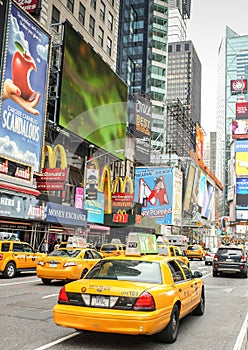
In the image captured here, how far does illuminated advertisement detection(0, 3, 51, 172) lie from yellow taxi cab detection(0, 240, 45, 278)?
9.03 m

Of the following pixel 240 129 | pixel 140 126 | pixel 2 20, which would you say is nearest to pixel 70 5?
pixel 2 20

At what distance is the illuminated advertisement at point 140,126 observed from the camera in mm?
60522

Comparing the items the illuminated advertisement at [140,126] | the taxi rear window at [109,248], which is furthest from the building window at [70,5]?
the taxi rear window at [109,248]

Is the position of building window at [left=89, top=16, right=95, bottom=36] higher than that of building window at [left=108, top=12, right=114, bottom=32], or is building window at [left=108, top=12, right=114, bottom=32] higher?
building window at [left=108, top=12, right=114, bottom=32]

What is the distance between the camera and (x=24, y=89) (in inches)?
1160

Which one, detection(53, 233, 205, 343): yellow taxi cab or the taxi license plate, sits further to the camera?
the taxi license plate

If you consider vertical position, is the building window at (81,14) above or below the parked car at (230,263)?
above

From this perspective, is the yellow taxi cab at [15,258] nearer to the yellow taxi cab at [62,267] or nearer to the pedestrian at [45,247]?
the yellow taxi cab at [62,267]

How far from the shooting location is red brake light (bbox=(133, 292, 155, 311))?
6.59 metres

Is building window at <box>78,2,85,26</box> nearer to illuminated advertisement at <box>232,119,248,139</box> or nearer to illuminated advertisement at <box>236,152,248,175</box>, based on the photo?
illuminated advertisement at <box>236,152,248,175</box>

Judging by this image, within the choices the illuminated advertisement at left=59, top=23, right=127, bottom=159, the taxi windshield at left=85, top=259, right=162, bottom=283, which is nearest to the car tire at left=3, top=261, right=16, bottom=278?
the taxi windshield at left=85, top=259, right=162, bottom=283

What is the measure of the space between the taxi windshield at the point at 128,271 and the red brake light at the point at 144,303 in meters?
0.78

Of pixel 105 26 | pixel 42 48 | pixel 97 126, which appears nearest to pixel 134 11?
pixel 105 26

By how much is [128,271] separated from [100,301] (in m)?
1.08
